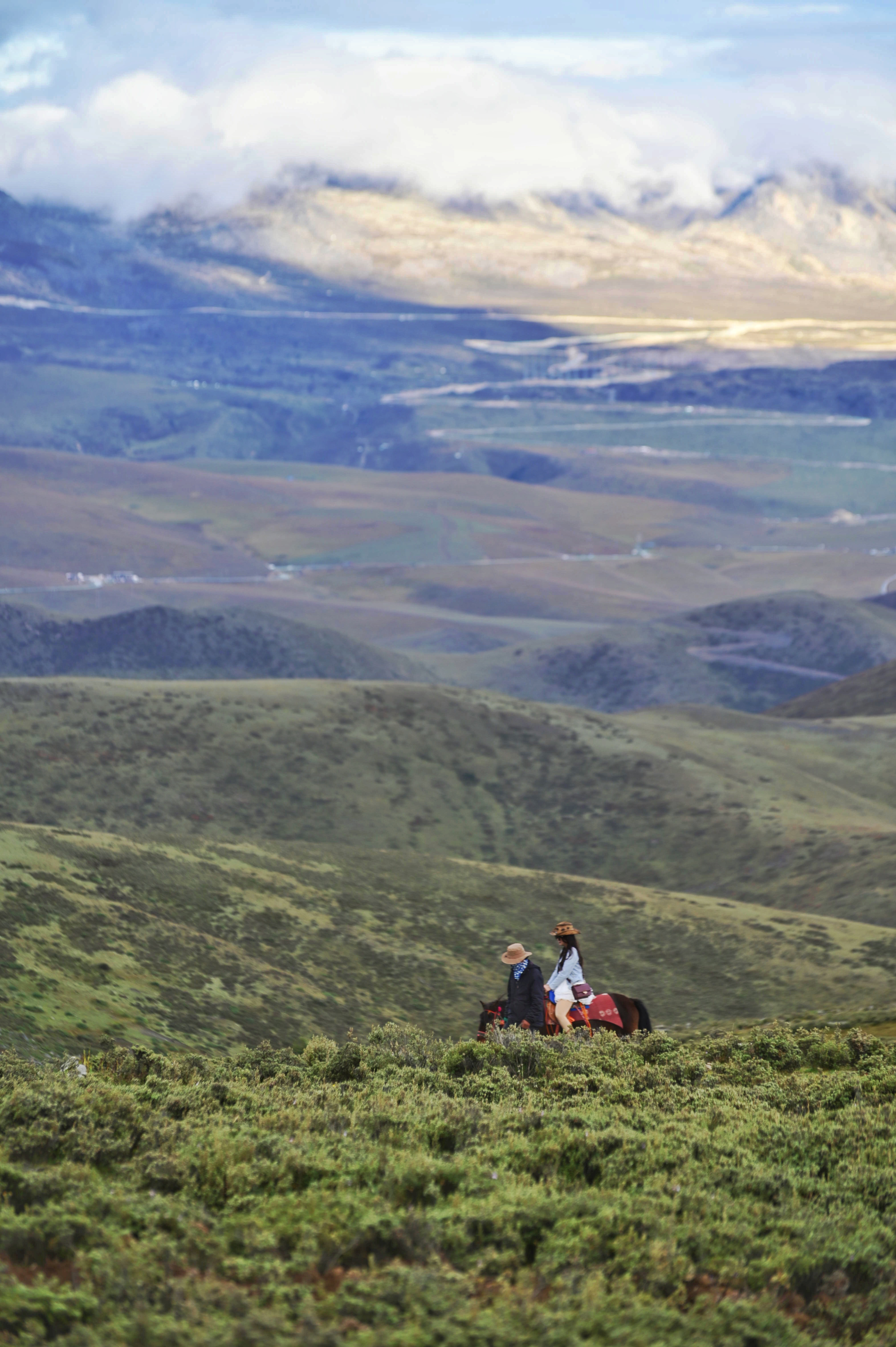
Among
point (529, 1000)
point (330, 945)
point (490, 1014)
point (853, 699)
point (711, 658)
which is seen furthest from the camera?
point (711, 658)

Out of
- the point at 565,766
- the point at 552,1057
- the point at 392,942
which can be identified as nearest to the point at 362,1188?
the point at 552,1057

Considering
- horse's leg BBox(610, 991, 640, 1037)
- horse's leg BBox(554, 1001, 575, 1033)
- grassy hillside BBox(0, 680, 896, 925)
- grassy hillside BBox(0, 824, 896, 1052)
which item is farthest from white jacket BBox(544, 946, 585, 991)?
grassy hillside BBox(0, 680, 896, 925)

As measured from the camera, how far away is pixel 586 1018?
17.2 m

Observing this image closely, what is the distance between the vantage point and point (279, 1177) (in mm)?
10172

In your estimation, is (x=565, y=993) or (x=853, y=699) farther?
(x=853, y=699)

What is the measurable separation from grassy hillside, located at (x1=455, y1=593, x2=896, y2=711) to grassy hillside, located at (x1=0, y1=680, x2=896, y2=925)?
5877 centimetres

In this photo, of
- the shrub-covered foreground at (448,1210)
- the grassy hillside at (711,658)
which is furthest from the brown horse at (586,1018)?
the grassy hillside at (711,658)

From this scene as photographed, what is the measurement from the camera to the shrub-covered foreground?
7.73 metres

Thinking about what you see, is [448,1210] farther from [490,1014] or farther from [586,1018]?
[586,1018]

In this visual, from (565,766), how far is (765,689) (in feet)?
256

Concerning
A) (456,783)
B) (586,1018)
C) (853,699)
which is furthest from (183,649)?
(586,1018)

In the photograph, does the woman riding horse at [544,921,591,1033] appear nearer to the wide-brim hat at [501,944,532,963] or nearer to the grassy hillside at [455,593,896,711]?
the wide-brim hat at [501,944,532,963]

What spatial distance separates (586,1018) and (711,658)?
124 meters

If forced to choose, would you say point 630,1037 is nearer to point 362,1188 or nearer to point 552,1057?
point 552,1057
